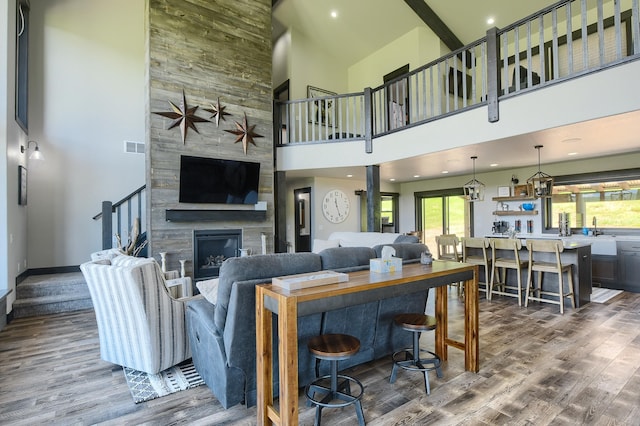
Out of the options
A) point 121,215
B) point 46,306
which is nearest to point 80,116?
point 121,215

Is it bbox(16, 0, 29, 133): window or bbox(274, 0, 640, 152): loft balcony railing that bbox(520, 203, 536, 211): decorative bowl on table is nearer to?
bbox(274, 0, 640, 152): loft balcony railing

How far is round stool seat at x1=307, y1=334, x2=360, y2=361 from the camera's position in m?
2.00

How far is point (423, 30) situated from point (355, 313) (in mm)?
7293

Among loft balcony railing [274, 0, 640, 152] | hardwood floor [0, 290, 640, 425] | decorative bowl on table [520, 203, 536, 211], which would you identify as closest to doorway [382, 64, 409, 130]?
loft balcony railing [274, 0, 640, 152]

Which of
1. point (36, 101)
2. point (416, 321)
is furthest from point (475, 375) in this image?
point (36, 101)

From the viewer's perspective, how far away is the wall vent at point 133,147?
6410 mm

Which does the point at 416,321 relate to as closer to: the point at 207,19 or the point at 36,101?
the point at 207,19

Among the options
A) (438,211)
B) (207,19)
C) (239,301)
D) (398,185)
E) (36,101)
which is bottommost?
(239,301)

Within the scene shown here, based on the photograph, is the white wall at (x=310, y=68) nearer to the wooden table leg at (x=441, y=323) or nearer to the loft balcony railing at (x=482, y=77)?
the loft balcony railing at (x=482, y=77)

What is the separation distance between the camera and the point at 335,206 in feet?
27.8

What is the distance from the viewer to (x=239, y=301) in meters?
2.09

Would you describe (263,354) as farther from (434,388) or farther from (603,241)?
(603,241)

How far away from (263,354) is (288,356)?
10.8 inches

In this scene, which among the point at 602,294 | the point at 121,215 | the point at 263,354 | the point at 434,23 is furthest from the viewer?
the point at 434,23
